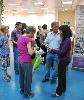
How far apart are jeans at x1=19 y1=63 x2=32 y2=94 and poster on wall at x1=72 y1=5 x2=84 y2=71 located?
3331 millimetres

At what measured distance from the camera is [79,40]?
26.7 feet

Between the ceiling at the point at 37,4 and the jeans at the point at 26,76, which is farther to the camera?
the ceiling at the point at 37,4

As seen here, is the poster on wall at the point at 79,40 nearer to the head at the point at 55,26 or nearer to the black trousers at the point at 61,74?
the head at the point at 55,26

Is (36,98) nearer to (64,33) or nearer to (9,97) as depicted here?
(9,97)

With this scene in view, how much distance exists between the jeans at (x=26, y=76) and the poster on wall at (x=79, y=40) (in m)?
3.33

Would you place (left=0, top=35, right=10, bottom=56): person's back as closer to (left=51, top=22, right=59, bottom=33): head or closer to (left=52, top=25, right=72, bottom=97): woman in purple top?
(left=51, top=22, right=59, bottom=33): head

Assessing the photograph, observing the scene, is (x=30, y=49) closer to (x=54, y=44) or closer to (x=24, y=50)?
(x=24, y=50)

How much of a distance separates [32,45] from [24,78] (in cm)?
72

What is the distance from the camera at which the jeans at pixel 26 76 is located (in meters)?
5.08

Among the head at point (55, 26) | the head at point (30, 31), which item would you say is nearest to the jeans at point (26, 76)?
the head at point (30, 31)

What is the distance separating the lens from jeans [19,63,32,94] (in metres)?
5.08

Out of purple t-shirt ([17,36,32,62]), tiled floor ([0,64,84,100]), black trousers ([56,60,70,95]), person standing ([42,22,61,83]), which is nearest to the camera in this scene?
purple t-shirt ([17,36,32,62])

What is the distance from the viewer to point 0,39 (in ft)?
20.0

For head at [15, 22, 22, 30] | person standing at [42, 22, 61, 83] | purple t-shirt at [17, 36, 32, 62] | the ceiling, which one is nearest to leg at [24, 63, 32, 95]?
purple t-shirt at [17, 36, 32, 62]
